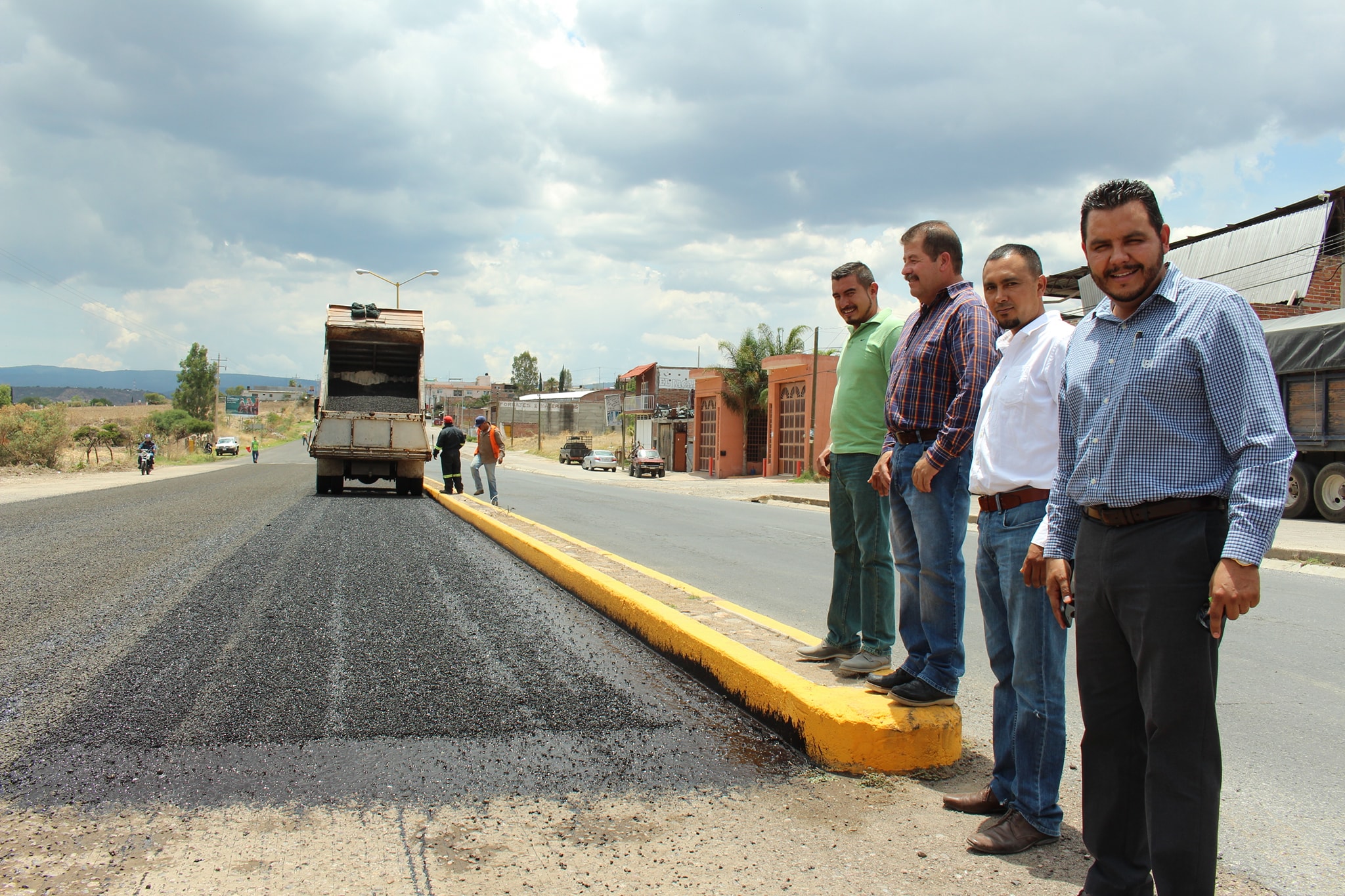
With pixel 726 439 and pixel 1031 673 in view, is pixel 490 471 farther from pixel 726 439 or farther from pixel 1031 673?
pixel 726 439

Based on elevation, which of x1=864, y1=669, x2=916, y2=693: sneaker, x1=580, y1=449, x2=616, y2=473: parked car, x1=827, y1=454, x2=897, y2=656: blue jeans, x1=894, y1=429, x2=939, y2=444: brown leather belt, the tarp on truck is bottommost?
x1=580, y1=449, x2=616, y2=473: parked car

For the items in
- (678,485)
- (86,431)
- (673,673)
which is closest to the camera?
(673,673)

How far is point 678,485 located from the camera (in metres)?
36.5

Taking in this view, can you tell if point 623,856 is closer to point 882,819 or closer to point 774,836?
point 774,836

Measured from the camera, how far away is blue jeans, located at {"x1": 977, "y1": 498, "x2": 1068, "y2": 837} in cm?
276

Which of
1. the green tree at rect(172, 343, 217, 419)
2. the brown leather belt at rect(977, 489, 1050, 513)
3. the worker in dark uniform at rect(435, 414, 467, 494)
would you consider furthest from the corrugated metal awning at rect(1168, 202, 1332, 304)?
the green tree at rect(172, 343, 217, 419)

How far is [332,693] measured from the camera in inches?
171

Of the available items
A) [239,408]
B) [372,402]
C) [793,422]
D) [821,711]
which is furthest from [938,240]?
[239,408]

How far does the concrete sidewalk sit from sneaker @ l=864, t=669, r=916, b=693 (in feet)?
5.10

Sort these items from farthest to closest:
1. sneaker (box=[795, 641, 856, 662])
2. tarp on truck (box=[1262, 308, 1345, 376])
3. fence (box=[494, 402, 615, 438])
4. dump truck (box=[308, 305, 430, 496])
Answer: fence (box=[494, 402, 615, 438]), dump truck (box=[308, 305, 430, 496]), tarp on truck (box=[1262, 308, 1345, 376]), sneaker (box=[795, 641, 856, 662])

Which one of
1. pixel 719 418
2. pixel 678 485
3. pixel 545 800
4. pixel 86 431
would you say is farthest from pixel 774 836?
pixel 86 431

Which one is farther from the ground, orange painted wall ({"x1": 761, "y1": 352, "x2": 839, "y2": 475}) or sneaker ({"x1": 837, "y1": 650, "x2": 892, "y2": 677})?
orange painted wall ({"x1": 761, "y1": 352, "x2": 839, "y2": 475})

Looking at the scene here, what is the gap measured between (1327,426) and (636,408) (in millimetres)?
54702

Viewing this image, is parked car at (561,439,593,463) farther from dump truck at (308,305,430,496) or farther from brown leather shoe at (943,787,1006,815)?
brown leather shoe at (943,787,1006,815)
